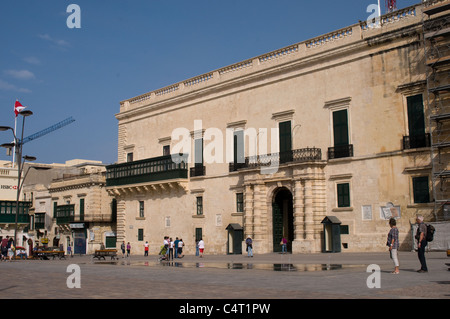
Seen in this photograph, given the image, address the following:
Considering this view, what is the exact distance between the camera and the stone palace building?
25.9 metres

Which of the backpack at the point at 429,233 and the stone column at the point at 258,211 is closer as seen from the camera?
the backpack at the point at 429,233

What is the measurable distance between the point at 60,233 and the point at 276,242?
29809 mm

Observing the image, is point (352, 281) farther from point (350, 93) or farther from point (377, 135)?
point (350, 93)

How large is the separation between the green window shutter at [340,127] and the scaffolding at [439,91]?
510 centimetres

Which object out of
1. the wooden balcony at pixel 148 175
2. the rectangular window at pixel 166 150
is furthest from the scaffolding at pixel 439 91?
the rectangular window at pixel 166 150

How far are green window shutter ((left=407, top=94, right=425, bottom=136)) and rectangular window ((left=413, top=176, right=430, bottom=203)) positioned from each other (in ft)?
7.77

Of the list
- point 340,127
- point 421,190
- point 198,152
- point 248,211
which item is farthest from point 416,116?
point 198,152

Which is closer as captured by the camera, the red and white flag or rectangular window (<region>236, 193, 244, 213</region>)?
rectangular window (<region>236, 193, 244, 213</region>)

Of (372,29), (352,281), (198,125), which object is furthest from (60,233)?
(352,281)

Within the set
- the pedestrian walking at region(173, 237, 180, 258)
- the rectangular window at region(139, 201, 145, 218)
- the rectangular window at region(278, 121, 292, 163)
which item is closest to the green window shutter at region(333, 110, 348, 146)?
the rectangular window at region(278, 121, 292, 163)

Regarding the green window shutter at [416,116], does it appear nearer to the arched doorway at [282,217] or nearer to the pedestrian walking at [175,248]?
the arched doorway at [282,217]

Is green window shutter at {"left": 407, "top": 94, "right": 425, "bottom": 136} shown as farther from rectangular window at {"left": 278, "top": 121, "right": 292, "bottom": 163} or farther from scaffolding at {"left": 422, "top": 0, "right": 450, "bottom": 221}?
rectangular window at {"left": 278, "top": 121, "right": 292, "bottom": 163}

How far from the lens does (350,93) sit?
1144 inches

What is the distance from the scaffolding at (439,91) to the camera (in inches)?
961
